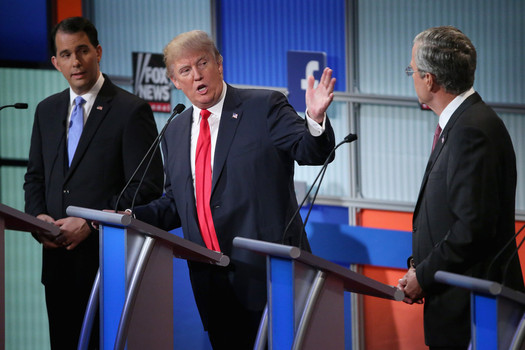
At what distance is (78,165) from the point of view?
3.71 m

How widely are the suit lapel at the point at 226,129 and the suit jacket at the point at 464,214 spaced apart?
819 mm

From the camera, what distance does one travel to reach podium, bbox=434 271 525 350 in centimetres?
234

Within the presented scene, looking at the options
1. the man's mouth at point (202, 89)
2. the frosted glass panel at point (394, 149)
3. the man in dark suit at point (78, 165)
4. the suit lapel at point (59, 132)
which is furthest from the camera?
the frosted glass panel at point (394, 149)

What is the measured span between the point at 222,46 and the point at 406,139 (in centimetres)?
125

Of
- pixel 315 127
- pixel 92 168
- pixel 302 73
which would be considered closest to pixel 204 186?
pixel 315 127

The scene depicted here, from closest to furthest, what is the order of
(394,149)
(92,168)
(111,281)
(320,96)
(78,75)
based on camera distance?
(111,281) → (320,96) → (92,168) → (78,75) → (394,149)

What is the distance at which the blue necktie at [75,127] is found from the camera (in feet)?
12.4

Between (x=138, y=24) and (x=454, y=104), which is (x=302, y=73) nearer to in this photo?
(x=138, y=24)

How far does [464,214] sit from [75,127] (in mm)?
1919

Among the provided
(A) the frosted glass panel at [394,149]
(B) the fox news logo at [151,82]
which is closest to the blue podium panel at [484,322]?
(A) the frosted glass panel at [394,149]

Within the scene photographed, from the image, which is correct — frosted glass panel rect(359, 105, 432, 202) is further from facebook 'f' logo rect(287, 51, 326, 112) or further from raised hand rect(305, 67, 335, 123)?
raised hand rect(305, 67, 335, 123)

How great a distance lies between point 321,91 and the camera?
9.46 ft

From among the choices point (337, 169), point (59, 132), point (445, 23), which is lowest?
point (337, 169)

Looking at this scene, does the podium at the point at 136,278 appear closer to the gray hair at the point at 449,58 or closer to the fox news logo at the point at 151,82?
the gray hair at the point at 449,58
